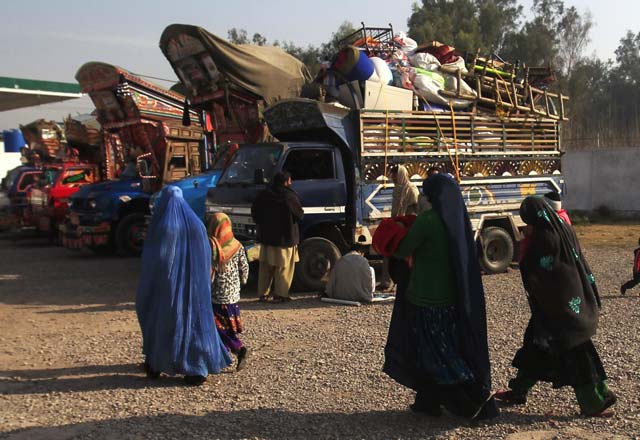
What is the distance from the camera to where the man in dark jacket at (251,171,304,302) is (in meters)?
8.11

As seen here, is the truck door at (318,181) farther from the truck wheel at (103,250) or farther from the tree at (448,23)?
the tree at (448,23)

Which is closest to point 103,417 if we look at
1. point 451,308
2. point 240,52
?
point 451,308

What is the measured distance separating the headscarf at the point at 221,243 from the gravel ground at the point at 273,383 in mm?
945

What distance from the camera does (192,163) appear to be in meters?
14.6

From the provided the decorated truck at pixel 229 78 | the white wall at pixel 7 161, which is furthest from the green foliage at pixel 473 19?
the decorated truck at pixel 229 78

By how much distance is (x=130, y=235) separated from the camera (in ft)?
43.4

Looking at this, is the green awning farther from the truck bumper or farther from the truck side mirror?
the truck side mirror

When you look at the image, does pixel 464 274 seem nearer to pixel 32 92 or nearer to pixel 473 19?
pixel 32 92

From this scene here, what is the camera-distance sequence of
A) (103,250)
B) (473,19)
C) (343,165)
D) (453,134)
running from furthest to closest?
(473,19) → (103,250) → (453,134) → (343,165)

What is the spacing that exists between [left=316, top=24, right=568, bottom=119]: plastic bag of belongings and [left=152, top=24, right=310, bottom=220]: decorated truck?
1.59 meters

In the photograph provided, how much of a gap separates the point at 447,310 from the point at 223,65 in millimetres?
8690

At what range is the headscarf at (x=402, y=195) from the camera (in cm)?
841

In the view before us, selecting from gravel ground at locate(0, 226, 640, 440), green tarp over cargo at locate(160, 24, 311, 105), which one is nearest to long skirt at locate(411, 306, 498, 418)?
gravel ground at locate(0, 226, 640, 440)

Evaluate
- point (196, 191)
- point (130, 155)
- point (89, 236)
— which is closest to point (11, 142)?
point (130, 155)
